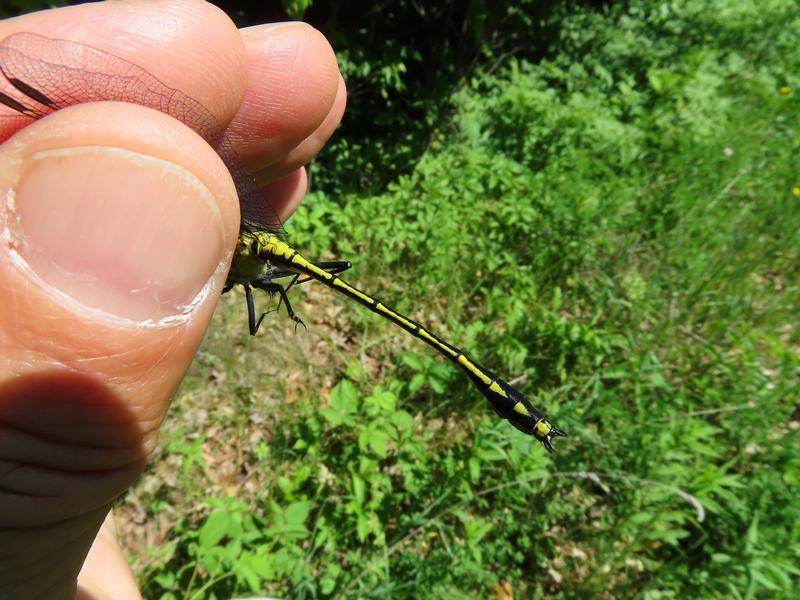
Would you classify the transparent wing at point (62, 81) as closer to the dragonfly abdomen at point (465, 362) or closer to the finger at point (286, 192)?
the dragonfly abdomen at point (465, 362)

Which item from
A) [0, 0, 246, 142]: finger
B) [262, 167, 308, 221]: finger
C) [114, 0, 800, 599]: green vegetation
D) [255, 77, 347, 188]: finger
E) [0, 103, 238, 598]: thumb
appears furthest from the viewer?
[262, 167, 308, 221]: finger

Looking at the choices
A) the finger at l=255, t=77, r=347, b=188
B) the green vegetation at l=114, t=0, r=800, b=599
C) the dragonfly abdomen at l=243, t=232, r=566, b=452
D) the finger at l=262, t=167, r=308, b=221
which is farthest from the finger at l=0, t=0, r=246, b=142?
the green vegetation at l=114, t=0, r=800, b=599

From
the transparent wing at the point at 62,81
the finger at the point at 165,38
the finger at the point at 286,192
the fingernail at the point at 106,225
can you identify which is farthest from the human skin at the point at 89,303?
the finger at the point at 286,192

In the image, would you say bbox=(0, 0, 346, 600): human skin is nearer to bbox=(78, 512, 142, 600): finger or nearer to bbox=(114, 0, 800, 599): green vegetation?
bbox=(78, 512, 142, 600): finger

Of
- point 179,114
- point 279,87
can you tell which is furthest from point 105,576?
point 279,87

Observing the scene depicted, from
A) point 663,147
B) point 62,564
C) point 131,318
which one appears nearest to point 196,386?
point 62,564

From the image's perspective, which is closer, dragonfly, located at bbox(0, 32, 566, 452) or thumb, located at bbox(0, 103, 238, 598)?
thumb, located at bbox(0, 103, 238, 598)
